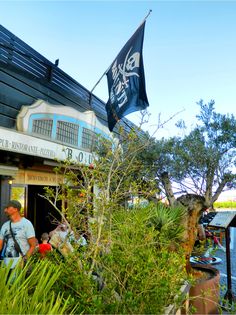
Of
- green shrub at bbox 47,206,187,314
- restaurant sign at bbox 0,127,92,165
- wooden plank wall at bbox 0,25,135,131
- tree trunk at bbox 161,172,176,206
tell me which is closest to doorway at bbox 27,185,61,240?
restaurant sign at bbox 0,127,92,165

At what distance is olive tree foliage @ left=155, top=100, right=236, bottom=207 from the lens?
8391 millimetres

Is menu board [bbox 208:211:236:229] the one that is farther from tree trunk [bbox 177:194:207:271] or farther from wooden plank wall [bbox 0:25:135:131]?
wooden plank wall [bbox 0:25:135:131]

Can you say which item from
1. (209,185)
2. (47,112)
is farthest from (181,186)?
(47,112)

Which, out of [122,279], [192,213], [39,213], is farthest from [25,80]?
[122,279]

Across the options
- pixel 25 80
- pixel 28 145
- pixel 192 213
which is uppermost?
pixel 25 80

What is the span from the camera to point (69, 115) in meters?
9.18

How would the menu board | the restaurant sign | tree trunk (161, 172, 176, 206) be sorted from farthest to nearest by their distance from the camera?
tree trunk (161, 172, 176, 206), the menu board, the restaurant sign

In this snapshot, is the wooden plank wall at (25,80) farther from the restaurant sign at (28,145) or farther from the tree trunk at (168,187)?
the tree trunk at (168,187)

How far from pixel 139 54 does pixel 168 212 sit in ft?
10.5

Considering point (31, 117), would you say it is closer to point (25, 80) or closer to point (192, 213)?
point (25, 80)

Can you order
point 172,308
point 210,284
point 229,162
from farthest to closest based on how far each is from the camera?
1. point 229,162
2. point 210,284
3. point 172,308

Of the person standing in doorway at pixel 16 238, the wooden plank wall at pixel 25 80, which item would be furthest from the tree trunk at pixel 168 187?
the person standing in doorway at pixel 16 238

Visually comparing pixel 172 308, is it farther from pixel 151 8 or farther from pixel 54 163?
pixel 151 8

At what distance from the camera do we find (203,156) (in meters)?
8.34
